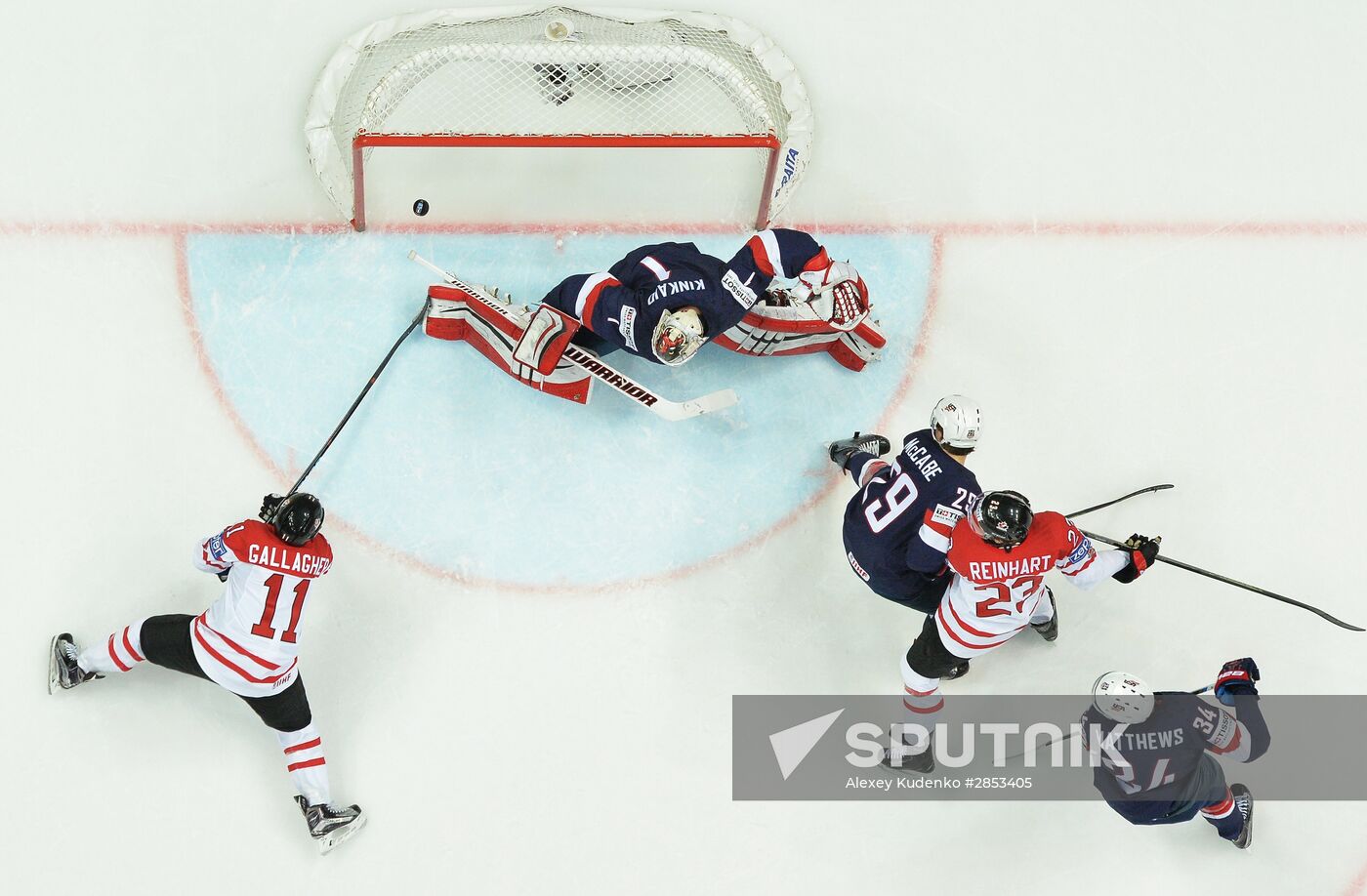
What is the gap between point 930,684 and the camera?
4527 mm

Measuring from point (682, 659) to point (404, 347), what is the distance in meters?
1.49

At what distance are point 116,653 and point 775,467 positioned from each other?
7.57 feet

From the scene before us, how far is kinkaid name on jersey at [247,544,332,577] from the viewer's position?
4020 millimetres

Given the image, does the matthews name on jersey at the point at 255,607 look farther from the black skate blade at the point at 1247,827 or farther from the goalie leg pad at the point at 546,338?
the black skate blade at the point at 1247,827

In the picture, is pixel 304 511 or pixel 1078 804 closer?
pixel 304 511

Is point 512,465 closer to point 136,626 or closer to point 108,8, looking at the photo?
point 136,626

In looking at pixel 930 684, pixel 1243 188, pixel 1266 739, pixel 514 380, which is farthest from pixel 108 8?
pixel 1266 739

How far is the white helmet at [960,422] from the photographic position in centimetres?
423

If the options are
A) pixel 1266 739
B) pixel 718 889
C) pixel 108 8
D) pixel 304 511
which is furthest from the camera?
pixel 108 8

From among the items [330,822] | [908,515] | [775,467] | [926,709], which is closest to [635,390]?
[775,467]

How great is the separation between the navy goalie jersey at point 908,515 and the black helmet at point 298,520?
1.69 m

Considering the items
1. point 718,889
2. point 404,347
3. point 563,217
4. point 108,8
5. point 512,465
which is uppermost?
point 108,8

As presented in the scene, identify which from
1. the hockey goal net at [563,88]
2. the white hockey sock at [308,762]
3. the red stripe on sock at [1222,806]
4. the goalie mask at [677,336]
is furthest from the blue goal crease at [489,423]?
the red stripe on sock at [1222,806]

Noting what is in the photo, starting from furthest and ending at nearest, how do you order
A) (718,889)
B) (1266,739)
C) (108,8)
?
(108,8) → (718,889) → (1266,739)
